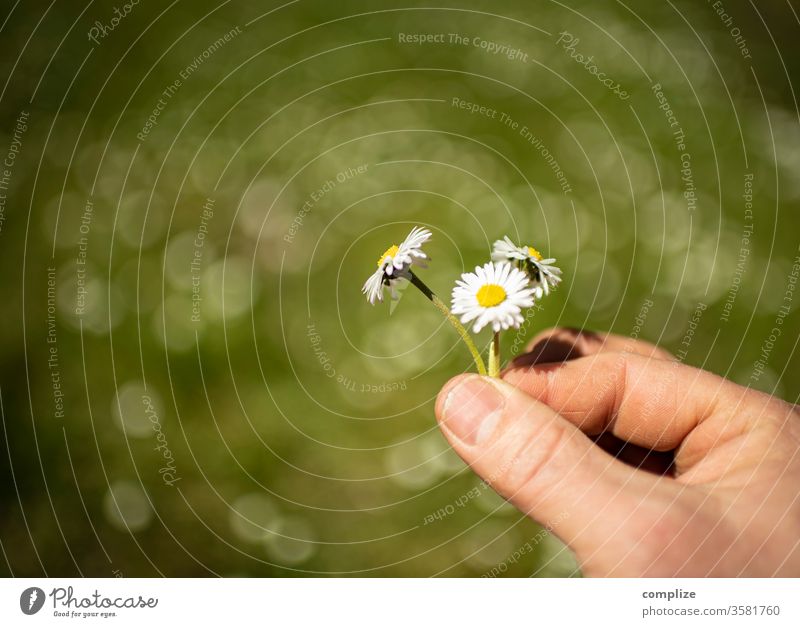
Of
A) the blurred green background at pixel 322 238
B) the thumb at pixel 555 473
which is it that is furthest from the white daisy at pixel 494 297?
the blurred green background at pixel 322 238

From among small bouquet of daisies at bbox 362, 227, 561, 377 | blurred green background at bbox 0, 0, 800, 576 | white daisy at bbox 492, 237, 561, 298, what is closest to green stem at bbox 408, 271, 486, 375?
small bouquet of daisies at bbox 362, 227, 561, 377

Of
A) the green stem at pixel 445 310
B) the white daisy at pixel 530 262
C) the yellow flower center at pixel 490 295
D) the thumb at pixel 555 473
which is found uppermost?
the white daisy at pixel 530 262

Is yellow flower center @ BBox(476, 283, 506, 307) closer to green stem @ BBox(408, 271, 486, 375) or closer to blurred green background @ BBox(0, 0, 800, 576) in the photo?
green stem @ BBox(408, 271, 486, 375)

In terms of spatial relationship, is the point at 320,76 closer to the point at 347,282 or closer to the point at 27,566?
the point at 347,282

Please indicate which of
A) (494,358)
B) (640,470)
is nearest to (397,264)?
(494,358)

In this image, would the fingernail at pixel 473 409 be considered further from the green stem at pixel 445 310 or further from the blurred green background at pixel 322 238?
the blurred green background at pixel 322 238

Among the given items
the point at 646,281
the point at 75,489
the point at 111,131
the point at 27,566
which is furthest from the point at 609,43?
the point at 27,566
